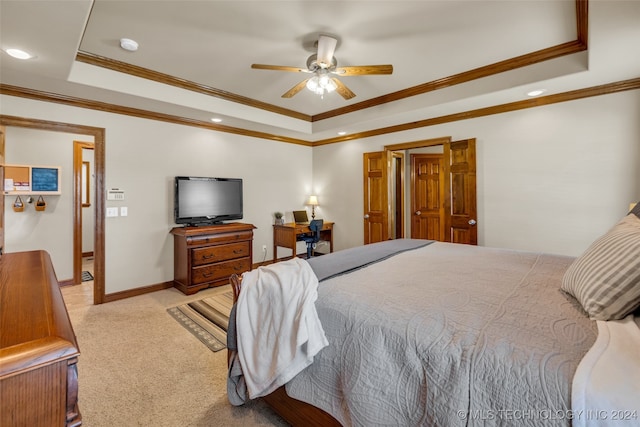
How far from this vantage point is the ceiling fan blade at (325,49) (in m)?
2.49

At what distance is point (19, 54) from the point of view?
2.30 metres

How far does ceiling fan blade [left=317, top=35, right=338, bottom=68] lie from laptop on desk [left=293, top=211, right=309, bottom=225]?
316 cm

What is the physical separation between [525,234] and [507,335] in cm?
314

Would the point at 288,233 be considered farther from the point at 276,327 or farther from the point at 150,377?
the point at 276,327

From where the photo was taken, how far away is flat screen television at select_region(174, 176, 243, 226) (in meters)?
3.96

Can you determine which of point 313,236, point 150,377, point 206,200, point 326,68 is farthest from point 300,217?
point 150,377

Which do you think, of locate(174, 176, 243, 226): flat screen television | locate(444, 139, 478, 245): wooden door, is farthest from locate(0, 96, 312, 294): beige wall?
locate(444, 139, 478, 245): wooden door

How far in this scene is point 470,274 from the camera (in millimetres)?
1824

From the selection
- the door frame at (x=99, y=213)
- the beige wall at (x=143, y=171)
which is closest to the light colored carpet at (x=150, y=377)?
the door frame at (x=99, y=213)

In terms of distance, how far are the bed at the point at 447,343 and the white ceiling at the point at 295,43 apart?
184 centimetres

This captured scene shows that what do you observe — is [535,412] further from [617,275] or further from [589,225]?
[589,225]

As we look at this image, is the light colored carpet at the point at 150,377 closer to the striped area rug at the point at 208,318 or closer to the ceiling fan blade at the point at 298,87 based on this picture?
the striped area rug at the point at 208,318

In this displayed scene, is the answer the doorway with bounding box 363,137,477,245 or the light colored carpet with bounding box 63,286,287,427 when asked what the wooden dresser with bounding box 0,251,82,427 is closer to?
the light colored carpet with bounding box 63,286,287,427

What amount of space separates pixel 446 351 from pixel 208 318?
268 cm
